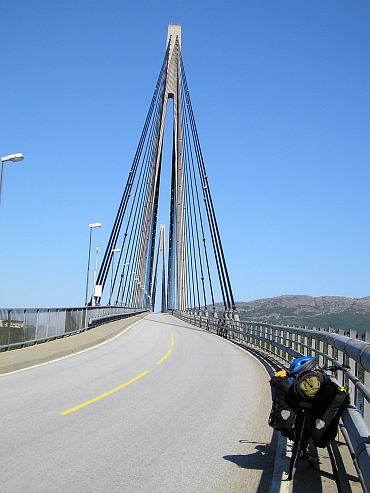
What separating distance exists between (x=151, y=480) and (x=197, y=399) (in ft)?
17.4

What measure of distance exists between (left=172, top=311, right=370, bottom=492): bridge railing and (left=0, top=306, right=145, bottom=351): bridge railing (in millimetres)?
7862

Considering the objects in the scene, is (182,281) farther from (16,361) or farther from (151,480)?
(151,480)

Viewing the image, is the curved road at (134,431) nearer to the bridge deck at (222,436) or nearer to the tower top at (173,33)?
the bridge deck at (222,436)

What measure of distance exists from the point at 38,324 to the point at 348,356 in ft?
55.5

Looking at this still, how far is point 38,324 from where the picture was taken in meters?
21.8

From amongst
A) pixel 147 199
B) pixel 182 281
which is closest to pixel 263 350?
pixel 147 199

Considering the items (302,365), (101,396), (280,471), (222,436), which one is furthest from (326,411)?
(101,396)

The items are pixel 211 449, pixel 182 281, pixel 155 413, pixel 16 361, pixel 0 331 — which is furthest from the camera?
pixel 182 281

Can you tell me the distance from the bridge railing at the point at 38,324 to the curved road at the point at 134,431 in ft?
11.0

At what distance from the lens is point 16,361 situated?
15547 millimetres

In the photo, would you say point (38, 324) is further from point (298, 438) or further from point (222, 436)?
point (298, 438)

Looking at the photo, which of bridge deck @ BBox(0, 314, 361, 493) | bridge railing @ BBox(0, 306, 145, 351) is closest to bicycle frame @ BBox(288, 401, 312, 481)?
bridge deck @ BBox(0, 314, 361, 493)

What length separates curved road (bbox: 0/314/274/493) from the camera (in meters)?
5.91

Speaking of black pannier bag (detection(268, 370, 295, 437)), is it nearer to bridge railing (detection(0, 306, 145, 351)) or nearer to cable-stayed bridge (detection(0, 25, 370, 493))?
cable-stayed bridge (detection(0, 25, 370, 493))
